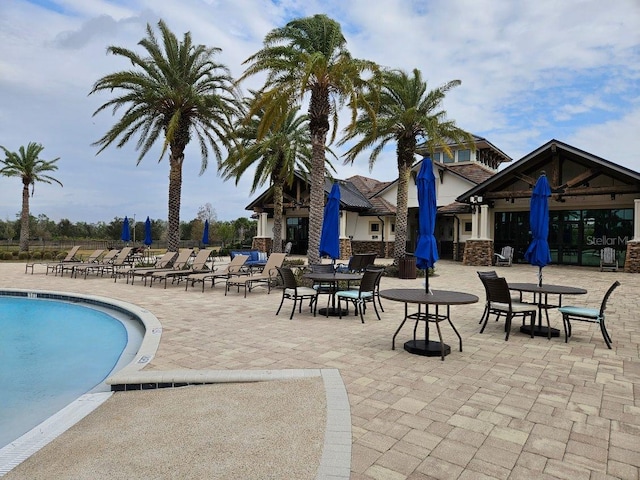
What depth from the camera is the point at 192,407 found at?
3.76m

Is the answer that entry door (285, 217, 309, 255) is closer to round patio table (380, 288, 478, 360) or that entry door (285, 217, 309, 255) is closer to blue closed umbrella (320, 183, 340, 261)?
blue closed umbrella (320, 183, 340, 261)

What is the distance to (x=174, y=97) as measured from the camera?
15359 millimetres

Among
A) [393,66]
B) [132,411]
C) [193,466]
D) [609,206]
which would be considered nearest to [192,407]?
[132,411]

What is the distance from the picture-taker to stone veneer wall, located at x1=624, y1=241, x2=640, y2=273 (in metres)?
17.9

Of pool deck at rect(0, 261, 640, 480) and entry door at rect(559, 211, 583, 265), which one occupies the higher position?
entry door at rect(559, 211, 583, 265)

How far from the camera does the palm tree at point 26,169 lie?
29531mm

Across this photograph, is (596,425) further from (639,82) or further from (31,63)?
(31,63)

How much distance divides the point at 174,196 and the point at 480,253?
1518 cm

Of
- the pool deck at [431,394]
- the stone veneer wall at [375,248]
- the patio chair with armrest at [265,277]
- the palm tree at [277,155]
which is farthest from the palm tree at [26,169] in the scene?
the pool deck at [431,394]

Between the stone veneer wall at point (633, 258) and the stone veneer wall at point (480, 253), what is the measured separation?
5.71m

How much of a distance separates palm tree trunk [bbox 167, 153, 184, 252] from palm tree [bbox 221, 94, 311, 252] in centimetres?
259

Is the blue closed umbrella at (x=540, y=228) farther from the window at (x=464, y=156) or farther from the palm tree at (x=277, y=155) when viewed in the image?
the window at (x=464, y=156)

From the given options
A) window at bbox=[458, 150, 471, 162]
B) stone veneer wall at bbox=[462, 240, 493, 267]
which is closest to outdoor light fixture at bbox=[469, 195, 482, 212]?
stone veneer wall at bbox=[462, 240, 493, 267]

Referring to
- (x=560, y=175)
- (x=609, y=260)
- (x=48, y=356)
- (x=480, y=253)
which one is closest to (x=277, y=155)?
(x=480, y=253)
